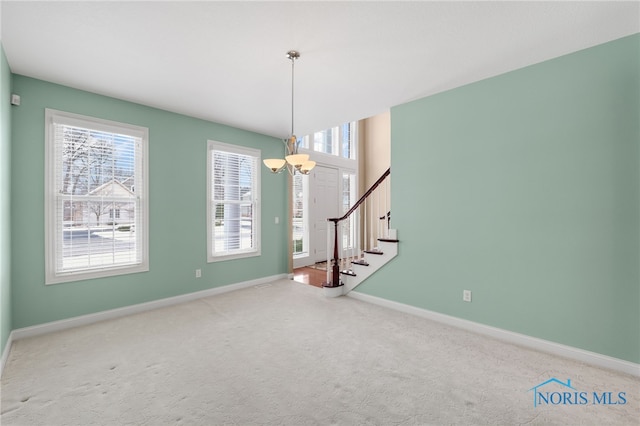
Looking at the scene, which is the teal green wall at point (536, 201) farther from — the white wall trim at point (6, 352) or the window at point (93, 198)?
the white wall trim at point (6, 352)

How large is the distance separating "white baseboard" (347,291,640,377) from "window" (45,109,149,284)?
346cm

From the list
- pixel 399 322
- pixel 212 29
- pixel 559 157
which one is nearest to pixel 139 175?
pixel 212 29

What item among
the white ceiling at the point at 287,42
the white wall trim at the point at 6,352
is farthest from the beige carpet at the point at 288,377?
the white ceiling at the point at 287,42

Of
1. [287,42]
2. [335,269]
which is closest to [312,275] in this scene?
[335,269]

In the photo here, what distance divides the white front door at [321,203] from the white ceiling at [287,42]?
3.05 m

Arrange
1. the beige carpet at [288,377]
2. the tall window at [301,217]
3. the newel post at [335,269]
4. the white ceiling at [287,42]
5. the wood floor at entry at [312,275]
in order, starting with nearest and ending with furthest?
the beige carpet at [288,377], the white ceiling at [287,42], the newel post at [335,269], the wood floor at entry at [312,275], the tall window at [301,217]

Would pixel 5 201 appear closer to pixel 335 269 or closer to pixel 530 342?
pixel 335 269

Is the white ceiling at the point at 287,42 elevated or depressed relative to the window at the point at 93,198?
elevated

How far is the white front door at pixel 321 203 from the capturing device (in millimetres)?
6344

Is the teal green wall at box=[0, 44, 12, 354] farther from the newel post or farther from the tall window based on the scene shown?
the tall window

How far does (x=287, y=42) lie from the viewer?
2.35 metres

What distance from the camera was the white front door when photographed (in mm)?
6344

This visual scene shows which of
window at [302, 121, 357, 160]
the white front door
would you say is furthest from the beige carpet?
window at [302, 121, 357, 160]

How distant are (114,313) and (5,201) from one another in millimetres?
1614
